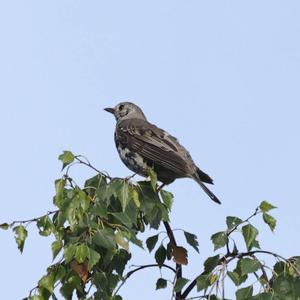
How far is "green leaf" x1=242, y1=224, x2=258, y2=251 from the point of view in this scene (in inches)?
224

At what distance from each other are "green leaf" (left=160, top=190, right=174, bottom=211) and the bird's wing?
10.2ft

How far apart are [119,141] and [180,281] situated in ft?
16.4

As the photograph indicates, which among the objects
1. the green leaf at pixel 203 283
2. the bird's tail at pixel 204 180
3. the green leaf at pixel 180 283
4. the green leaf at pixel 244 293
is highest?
the bird's tail at pixel 204 180

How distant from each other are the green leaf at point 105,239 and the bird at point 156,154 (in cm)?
310

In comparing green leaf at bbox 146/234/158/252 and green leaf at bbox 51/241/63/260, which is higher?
green leaf at bbox 146/234/158/252

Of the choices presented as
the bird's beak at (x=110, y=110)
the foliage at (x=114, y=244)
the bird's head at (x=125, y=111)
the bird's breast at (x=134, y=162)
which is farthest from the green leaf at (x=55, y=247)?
the bird's beak at (x=110, y=110)

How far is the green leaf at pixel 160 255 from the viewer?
6.51m

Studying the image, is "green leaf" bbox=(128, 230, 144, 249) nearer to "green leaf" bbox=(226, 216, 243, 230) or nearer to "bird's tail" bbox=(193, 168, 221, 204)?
"green leaf" bbox=(226, 216, 243, 230)

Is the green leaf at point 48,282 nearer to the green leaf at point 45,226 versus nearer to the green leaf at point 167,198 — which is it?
the green leaf at point 45,226

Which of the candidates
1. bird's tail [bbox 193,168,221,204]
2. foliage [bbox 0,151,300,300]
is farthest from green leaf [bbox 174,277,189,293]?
bird's tail [bbox 193,168,221,204]

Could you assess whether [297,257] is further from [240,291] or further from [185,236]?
[185,236]

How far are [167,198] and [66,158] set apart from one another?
2.69 ft

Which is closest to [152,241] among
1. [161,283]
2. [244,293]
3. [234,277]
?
[161,283]

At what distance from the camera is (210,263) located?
570cm
